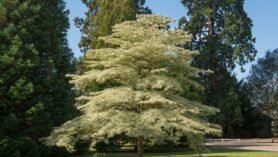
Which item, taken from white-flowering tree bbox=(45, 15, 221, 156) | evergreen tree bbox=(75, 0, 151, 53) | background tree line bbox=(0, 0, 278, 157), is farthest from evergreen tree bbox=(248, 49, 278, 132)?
white-flowering tree bbox=(45, 15, 221, 156)

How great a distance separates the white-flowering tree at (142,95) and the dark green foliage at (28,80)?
5.02 metres

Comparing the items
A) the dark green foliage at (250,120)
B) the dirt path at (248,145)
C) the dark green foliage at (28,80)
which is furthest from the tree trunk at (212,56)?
the dark green foliage at (28,80)

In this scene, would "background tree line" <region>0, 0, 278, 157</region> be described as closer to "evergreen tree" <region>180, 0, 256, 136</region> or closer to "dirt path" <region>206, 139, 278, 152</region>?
"dirt path" <region>206, 139, 278, 152</region>

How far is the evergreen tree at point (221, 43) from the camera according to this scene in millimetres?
50906

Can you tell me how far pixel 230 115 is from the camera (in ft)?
168

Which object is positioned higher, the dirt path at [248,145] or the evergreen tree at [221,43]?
the evergreen tree at [221,43]

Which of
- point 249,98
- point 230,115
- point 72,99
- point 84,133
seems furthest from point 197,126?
point 249,98

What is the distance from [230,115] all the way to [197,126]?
38042 mm

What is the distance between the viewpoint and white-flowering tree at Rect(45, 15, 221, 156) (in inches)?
560

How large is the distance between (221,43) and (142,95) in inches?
1536

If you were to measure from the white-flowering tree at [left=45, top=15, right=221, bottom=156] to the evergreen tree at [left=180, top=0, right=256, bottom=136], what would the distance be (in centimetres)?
3500

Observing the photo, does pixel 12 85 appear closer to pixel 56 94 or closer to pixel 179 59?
pixel 56 94

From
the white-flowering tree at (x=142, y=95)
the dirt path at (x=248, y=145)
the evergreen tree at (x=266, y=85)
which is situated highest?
the evergreen tree at (x=266, y=85)

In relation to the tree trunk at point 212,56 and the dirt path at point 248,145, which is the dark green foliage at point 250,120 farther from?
the dirt path at point 248,145
